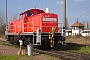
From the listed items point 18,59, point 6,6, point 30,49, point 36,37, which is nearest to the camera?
point 18,59

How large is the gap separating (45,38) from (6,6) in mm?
19096

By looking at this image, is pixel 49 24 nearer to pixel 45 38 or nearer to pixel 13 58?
pixel 45 38

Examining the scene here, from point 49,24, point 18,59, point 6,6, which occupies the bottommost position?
point 18,59

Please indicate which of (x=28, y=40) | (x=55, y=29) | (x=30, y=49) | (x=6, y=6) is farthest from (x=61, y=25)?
(x=6, y=6)

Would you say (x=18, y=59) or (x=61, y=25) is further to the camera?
(x=61, y=25)

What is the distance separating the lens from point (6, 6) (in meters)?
34.6

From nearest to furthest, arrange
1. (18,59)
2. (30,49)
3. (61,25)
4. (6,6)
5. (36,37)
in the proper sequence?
(18,59) < (30,49) < (36,37) < (61,25) < (6,6)

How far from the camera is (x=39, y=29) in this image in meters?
17.1

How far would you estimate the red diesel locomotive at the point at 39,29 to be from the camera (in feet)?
56.5

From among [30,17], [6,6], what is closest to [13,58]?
[30,17]

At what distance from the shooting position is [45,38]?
17.2 metres

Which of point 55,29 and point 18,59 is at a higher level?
point 55,29

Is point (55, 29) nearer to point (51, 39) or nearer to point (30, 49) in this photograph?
point (51, 39)

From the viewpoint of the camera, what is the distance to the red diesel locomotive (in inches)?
678
